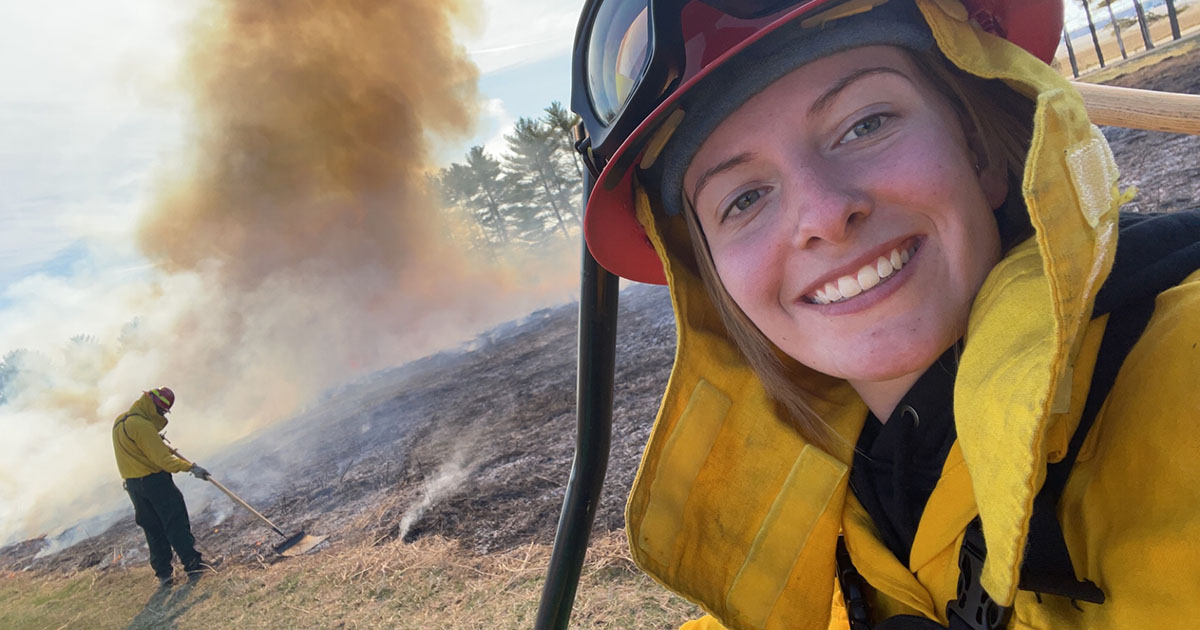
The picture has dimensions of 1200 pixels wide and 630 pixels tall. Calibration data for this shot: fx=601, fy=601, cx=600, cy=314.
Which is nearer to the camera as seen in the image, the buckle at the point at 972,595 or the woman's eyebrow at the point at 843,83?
the buckle at the point at 972,595

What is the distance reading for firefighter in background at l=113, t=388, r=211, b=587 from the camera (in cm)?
736

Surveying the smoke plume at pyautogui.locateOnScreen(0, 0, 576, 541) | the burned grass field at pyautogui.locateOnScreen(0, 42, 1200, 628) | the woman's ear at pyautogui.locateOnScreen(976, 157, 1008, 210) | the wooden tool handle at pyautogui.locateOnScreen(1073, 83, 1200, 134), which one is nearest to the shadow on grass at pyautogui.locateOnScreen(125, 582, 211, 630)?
the burned grass field at pyautogui.locateOnScreen(0, 42, 1200, 628)

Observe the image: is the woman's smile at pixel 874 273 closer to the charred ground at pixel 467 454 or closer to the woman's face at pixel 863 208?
the woman's face at pixel 863 208

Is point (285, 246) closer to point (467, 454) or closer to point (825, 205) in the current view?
point (467, 454)

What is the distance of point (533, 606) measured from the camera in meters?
4.19

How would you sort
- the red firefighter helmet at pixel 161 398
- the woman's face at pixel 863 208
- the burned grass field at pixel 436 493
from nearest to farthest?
the woman's face at pixel 863 208 → the burned grass field at pixel 436 493 → the red firefighter helmet at pixel 161 398

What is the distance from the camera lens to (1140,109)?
4.76 feet

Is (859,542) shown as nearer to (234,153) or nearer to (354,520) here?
(354,520)

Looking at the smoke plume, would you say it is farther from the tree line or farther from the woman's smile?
the woman's smile

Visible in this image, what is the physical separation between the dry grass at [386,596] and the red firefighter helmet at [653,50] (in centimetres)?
281

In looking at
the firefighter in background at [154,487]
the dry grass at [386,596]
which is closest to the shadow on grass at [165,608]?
the dry grass at [386,596]

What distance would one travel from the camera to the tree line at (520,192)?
3662cm

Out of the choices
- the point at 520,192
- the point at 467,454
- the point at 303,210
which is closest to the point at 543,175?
the point at 520,192

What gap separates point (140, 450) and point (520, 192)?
33049 millimetres
